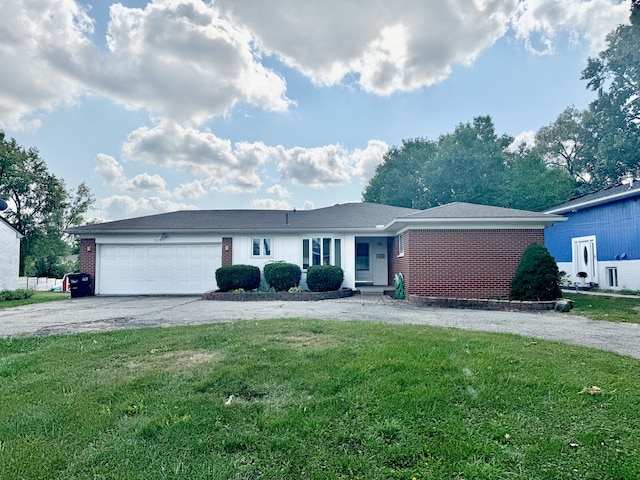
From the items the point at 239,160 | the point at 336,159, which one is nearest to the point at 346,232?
the point at 239,160

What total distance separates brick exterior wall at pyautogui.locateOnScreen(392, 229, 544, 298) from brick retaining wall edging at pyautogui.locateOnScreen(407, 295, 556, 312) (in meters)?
1.55

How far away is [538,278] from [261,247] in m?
10.2

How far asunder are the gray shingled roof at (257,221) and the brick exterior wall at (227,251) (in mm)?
549

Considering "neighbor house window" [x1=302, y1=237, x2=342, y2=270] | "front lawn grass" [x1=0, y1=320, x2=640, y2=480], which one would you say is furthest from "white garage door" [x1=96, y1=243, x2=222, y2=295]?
"front lawn grass" [x1=0, y1=320, x2=640, y2=480]

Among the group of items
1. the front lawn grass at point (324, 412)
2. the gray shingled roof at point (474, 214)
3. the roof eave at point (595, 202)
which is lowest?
the front lawn grass at point (324, 412)

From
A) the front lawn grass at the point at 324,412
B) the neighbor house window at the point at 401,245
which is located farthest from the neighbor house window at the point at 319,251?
the front lawn grass at the point at 324,412

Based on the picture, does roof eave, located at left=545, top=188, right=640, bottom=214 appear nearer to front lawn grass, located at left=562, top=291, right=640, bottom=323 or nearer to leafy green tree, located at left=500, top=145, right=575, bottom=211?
front lawn grass, located at left=562, top=291, right=640, bottom=323

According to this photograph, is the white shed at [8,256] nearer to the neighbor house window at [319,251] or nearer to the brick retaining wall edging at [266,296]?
the brick retaining wall edging at [266,296]

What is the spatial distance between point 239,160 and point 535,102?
14176 millimetres

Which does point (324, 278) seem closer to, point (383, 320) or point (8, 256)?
point (383, 320)

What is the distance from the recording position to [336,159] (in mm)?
23125

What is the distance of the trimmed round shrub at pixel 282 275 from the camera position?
14.3 metres

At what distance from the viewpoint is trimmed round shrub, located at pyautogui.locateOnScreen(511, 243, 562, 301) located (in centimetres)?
1004

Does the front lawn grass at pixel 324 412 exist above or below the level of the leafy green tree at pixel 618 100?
below
